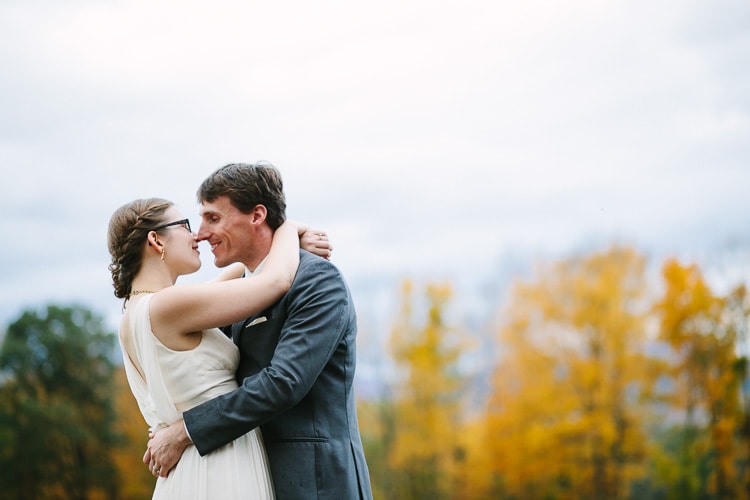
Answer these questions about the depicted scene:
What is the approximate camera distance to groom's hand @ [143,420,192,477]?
3.14 meters

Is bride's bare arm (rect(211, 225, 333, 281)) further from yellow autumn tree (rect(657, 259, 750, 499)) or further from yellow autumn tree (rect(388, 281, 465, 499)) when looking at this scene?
yellow autumn tree (rect(388, 281, 465, 499))

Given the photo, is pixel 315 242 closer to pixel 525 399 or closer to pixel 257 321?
pixel 257 321

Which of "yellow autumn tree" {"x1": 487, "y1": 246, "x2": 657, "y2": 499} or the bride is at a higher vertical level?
the bride

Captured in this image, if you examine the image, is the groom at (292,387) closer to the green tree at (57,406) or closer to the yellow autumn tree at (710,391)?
the yellow autumn tree at (710,391)

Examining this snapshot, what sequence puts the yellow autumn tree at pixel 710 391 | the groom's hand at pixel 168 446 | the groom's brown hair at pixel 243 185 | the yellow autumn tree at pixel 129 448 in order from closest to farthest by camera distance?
the groom's hand at pixel 168 446, the groom's brown hair at pixel 243 185, the yellow autumn tree at pixel 710 391, the yellow autumn tree at pixel 129 448

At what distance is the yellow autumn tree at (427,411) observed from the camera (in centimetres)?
2258

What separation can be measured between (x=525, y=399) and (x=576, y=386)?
178cm

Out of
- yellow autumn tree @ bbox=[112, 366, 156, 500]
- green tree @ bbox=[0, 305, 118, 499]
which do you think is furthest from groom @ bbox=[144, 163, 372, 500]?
Result: yellow autumn tree @ bbox=[112, 366, 156, 500]

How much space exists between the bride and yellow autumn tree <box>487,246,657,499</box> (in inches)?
751

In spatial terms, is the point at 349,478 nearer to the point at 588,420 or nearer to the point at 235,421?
the point at 235,421

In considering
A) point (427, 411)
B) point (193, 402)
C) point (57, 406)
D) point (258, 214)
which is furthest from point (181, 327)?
point (57, 406)

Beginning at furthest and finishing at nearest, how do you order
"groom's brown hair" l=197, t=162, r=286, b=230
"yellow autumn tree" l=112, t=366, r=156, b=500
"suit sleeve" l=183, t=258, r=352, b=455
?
"yellow autumn tree" l=112, t=366, r=156, b=500 < "groom's brown hair" l=197, t=162, r=286, b=230 < "suit sleeve" l=183, t=258, r=352, b=455

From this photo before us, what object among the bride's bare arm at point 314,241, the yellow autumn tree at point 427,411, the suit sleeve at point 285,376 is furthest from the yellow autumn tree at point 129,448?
the suit sleeve at point 285,376

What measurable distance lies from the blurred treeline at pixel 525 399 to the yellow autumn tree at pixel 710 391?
0.11ft
